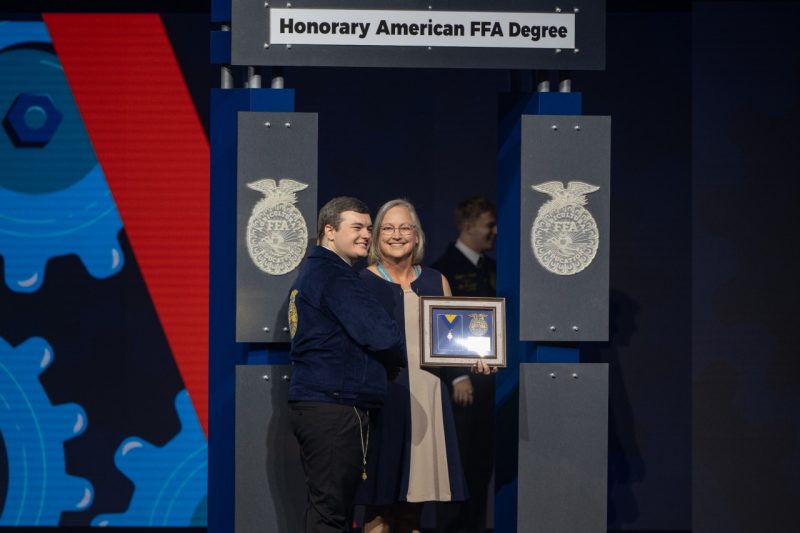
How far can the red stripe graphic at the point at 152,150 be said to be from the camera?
642 centimetres

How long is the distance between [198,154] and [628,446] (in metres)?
3.04

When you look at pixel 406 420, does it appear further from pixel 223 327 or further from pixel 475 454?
pixel 475 454

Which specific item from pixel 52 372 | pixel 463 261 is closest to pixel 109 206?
pixel 52 372

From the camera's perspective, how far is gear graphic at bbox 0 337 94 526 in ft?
20.9

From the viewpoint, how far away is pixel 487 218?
581cm

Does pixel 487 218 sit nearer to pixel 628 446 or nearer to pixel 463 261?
pixel 463 261

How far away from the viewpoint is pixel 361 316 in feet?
13.5

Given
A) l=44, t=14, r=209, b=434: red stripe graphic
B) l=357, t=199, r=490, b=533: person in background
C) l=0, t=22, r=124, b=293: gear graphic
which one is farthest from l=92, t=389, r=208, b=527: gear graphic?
l=357, t=199, r=490, b=533: person in background

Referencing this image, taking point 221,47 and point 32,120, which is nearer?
point 221,47

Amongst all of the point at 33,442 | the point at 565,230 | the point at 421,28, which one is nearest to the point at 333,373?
the point at 565,230

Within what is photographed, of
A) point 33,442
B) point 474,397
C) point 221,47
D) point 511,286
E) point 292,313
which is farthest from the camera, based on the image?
point 33,442

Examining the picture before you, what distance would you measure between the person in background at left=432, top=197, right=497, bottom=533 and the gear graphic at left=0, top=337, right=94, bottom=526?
2228 mm

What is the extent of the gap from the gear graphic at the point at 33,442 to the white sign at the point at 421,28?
9.85 ft

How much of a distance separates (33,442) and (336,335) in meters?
3.02
